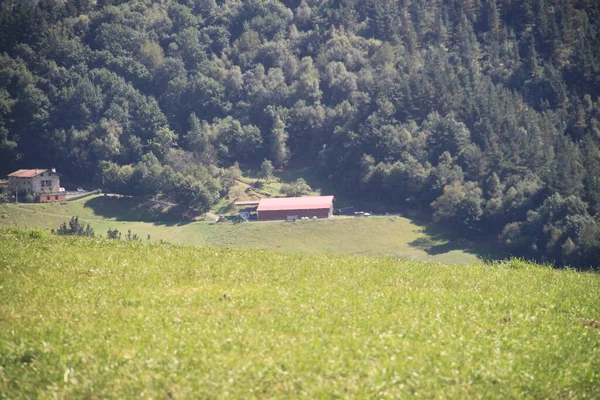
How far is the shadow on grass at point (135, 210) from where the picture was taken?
96.8 m

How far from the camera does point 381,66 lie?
441 feet

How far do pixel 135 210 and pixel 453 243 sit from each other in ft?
140

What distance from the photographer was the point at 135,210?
10056cm

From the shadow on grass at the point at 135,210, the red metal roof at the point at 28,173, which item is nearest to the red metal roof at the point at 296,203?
the shadow on grass at the point at 135,210

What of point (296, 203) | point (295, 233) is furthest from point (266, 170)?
point (295, 233)

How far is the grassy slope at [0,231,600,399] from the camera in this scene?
10758mm

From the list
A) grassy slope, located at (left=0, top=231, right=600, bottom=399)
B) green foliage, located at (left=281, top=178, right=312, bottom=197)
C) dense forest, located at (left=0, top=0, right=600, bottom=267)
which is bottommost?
grassy slope, located at (left=0, top=231, right=600, bottom=399)

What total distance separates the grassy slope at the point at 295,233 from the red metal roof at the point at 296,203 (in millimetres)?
5246

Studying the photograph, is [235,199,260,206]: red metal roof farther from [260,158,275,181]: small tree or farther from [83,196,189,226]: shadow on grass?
[260,158,275,181]: small tree

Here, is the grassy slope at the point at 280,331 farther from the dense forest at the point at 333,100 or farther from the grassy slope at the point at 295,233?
the grassy slope at the point at 295,233

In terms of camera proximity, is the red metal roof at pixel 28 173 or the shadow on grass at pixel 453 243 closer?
the shadow on grass at pixel 453 243

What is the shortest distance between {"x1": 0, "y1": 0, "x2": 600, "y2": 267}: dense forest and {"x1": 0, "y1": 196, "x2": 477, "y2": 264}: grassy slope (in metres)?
5.51

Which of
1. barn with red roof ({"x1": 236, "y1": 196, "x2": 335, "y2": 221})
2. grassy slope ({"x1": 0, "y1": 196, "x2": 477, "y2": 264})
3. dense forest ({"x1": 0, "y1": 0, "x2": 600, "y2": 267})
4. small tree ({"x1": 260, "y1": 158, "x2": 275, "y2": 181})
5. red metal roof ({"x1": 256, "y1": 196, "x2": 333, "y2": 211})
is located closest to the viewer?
grassy slope ({"x1": 0, "y1": 196, "x2": 477, "y2": 264})

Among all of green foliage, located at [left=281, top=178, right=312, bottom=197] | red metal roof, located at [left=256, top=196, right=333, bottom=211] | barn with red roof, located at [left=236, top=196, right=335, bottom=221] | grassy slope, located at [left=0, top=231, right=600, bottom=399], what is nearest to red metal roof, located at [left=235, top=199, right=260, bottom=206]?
red metal roof, located at [left=256, top=196, right=333, bottom=211]
